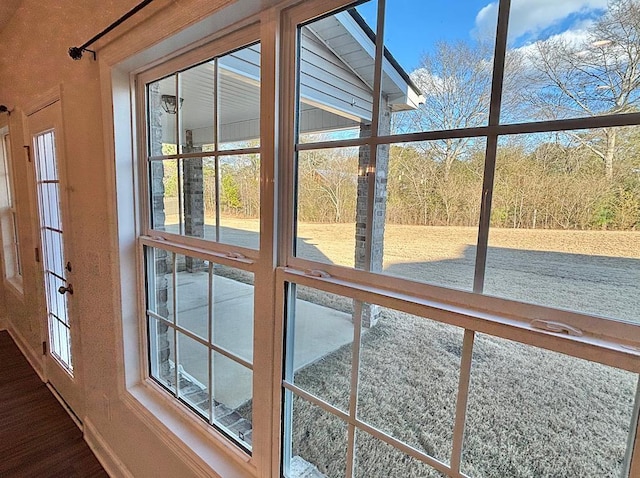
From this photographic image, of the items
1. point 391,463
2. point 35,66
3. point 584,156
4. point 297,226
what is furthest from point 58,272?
point 584,156

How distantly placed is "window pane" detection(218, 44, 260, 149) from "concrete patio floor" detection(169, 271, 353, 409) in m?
0.51

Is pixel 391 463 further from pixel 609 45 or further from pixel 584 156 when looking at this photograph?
pixel 609 45

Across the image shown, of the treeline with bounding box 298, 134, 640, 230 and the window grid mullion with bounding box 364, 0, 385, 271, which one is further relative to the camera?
the window grid mullion with bounding box 364, 0, 385, 271

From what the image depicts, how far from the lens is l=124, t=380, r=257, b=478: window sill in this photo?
1.15m

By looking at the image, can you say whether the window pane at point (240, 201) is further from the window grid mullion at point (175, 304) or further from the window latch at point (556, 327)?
the window latch at point (556, 327)

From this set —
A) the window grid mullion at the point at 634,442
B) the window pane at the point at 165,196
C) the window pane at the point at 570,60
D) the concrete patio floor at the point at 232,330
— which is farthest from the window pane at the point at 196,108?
the window grid mullion at the point at 634,442

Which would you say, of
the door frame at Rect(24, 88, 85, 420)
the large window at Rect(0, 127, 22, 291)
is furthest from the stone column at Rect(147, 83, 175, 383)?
the large window at Rect(0, 127, 22, 291)

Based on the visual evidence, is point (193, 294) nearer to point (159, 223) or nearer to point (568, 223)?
point (159, 223)

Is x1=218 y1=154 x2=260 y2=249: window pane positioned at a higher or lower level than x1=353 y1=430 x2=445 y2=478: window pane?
higher

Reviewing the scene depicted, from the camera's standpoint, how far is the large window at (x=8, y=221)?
2.99 metres

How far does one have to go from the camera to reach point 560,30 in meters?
0.57

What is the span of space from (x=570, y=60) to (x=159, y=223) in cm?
154

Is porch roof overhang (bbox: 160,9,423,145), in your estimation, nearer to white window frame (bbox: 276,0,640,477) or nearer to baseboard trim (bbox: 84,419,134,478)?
white window frame (bbox: 276,0,640,477)

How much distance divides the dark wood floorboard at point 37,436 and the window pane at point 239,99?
6.32ft
